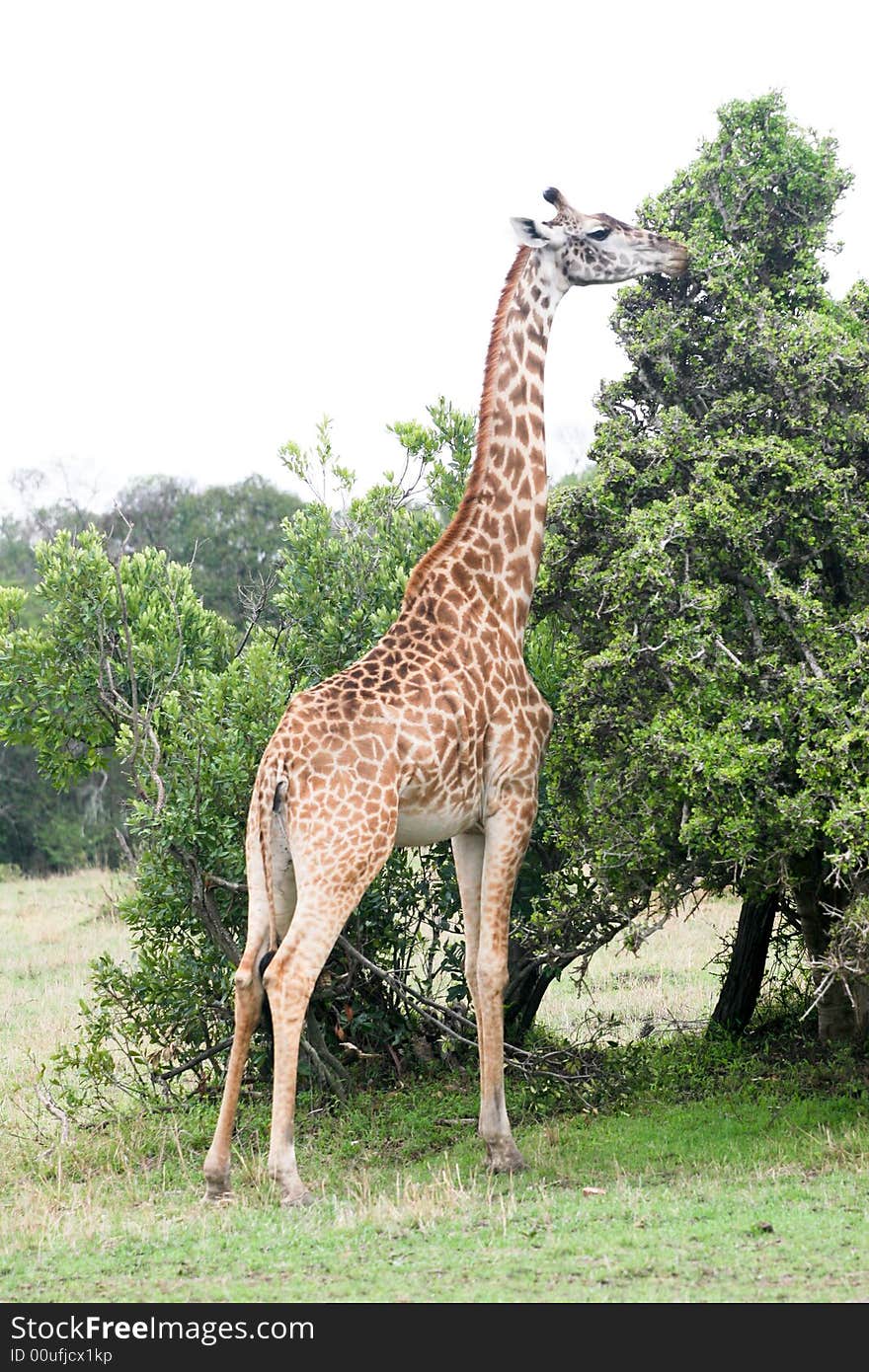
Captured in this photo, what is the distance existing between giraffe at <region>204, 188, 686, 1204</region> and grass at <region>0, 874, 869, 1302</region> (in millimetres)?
600

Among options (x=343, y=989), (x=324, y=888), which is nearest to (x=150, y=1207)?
(x=324, y=888)

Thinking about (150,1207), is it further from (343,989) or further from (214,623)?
(214,623)

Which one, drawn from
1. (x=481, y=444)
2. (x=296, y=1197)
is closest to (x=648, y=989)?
(x=481, y=444)

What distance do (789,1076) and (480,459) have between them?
14.5 feet

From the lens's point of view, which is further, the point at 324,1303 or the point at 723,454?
the point at 723,454

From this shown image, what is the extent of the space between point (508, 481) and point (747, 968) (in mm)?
4110

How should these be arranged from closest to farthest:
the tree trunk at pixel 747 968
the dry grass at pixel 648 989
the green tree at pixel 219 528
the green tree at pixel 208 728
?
the green tree at pixel 208 728 < the tree trunk at pixel 747 968 < the dry grass at pixel 648 989 < the green tree at pixel 219 528

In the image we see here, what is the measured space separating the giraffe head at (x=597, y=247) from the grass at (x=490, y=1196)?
5114 mm

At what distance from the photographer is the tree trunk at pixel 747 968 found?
10.7m

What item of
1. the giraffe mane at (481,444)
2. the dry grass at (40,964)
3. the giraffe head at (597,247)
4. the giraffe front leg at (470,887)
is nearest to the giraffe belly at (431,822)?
the giraffe front leg at (470,887)

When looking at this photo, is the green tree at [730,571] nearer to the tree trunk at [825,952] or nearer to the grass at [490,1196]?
the tree trunk at [825,952]

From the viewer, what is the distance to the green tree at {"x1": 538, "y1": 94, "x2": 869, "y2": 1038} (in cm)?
807

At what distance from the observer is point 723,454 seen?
8.59 metres

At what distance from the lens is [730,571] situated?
8.74 m
